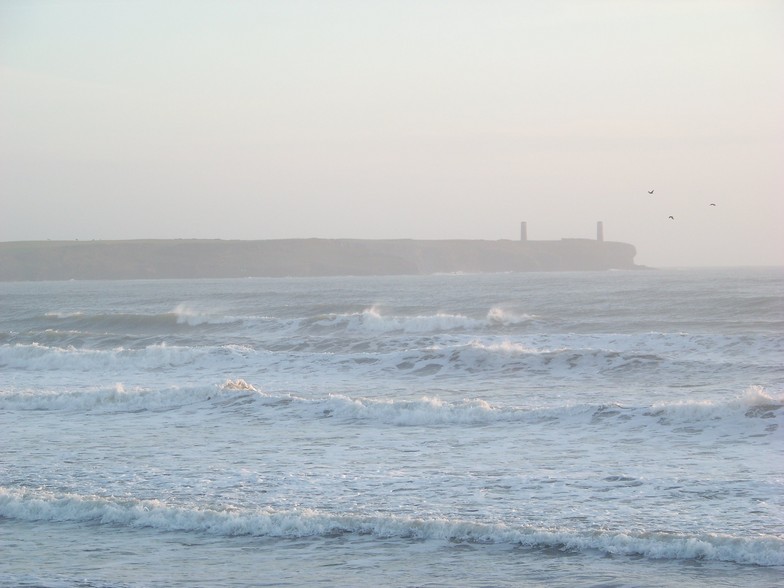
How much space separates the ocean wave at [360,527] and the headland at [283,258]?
373 ft

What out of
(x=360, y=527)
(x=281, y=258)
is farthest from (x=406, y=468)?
(x=281, y=258)

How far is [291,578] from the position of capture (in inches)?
294

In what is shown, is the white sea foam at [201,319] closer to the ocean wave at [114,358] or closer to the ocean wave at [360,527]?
the ocean wave at [114,358]

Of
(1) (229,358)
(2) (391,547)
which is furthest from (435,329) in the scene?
(2) (391,547)

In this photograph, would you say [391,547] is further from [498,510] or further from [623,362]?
[623,362]

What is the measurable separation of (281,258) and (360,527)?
394 feet

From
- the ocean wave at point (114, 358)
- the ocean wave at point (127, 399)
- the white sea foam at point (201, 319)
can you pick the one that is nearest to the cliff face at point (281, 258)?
the white sea foam at point (201, 319)

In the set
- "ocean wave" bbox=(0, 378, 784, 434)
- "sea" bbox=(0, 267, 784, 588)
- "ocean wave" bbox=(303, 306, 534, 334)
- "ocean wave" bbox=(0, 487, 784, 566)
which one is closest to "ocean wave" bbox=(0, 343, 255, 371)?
"sea" bbox=(0, 267, 784, 588)

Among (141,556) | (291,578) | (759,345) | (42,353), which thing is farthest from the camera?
(42,353)

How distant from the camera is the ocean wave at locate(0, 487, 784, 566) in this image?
7832mm

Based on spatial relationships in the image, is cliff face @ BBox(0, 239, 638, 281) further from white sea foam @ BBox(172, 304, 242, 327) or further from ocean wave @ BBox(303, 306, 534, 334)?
ocean wave @ BBox(303, 306, 534, 334)

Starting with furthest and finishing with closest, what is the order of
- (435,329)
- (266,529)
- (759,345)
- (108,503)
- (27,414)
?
(435,329) → (759,345) → (27,414) → (108,503) → (266,529)

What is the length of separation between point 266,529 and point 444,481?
2.49 metres

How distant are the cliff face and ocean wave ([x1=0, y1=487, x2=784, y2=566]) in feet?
373
